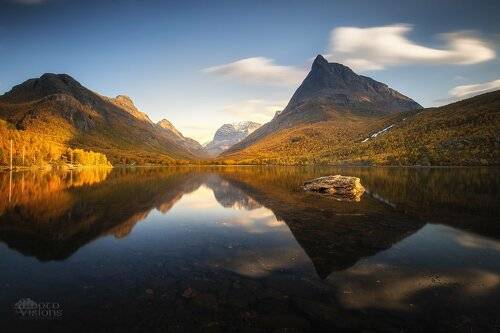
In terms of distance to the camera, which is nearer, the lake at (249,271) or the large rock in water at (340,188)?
the lake at (249,271)

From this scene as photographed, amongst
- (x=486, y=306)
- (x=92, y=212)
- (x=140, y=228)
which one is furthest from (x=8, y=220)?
(x=486, y=306)

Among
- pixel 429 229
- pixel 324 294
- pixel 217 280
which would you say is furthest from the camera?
pixel 429 229

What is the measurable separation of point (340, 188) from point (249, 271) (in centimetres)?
4010

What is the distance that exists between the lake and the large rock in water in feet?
53.0

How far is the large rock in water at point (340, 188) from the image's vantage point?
51.6 metres

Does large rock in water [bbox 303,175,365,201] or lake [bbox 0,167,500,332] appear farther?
large rock in water [bbox 303,175,365,201]

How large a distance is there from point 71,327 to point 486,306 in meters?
16.9

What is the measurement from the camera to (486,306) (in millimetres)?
13750

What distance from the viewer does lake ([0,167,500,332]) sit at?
12.5 metres

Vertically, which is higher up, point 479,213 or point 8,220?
point 8,220

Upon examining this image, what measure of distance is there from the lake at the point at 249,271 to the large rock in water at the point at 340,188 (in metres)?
16.1

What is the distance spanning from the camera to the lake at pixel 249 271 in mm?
12508

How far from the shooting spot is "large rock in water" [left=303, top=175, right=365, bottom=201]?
169 feet

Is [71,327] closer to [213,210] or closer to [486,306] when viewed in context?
[486,306]
